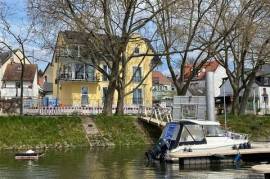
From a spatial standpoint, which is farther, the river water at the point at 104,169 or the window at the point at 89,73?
the window at the point at 89,73

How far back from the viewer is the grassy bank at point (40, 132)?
1697 inches

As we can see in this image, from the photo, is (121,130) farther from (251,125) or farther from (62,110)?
(251,125)

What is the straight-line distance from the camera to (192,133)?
100 ft

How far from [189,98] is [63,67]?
123ft

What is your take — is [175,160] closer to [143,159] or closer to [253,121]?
[143,159]

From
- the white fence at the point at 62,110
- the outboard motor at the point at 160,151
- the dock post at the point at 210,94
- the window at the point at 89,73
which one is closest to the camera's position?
the outboard motor at the point at 160,151

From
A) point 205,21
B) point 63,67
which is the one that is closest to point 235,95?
point 205,21

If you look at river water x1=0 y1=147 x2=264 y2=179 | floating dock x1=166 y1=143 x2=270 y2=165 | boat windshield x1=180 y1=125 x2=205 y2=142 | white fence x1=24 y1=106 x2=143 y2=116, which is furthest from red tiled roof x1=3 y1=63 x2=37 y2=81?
floating dock x1=166 y1=143 x2=270 y2=165

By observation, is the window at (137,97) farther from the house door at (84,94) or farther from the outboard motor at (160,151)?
Result: the outboard motor at (160,151)

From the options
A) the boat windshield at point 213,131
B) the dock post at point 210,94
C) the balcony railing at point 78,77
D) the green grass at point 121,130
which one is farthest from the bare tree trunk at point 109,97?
the balcony railing at point 78,77

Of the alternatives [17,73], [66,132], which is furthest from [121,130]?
[17,73]

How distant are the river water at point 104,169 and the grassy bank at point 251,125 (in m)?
19.4

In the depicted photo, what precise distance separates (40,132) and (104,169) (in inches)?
714

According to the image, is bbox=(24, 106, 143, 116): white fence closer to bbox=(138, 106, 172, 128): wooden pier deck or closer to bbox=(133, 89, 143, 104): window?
bbox=(138, 106, 172, 128): wooden pier deck
